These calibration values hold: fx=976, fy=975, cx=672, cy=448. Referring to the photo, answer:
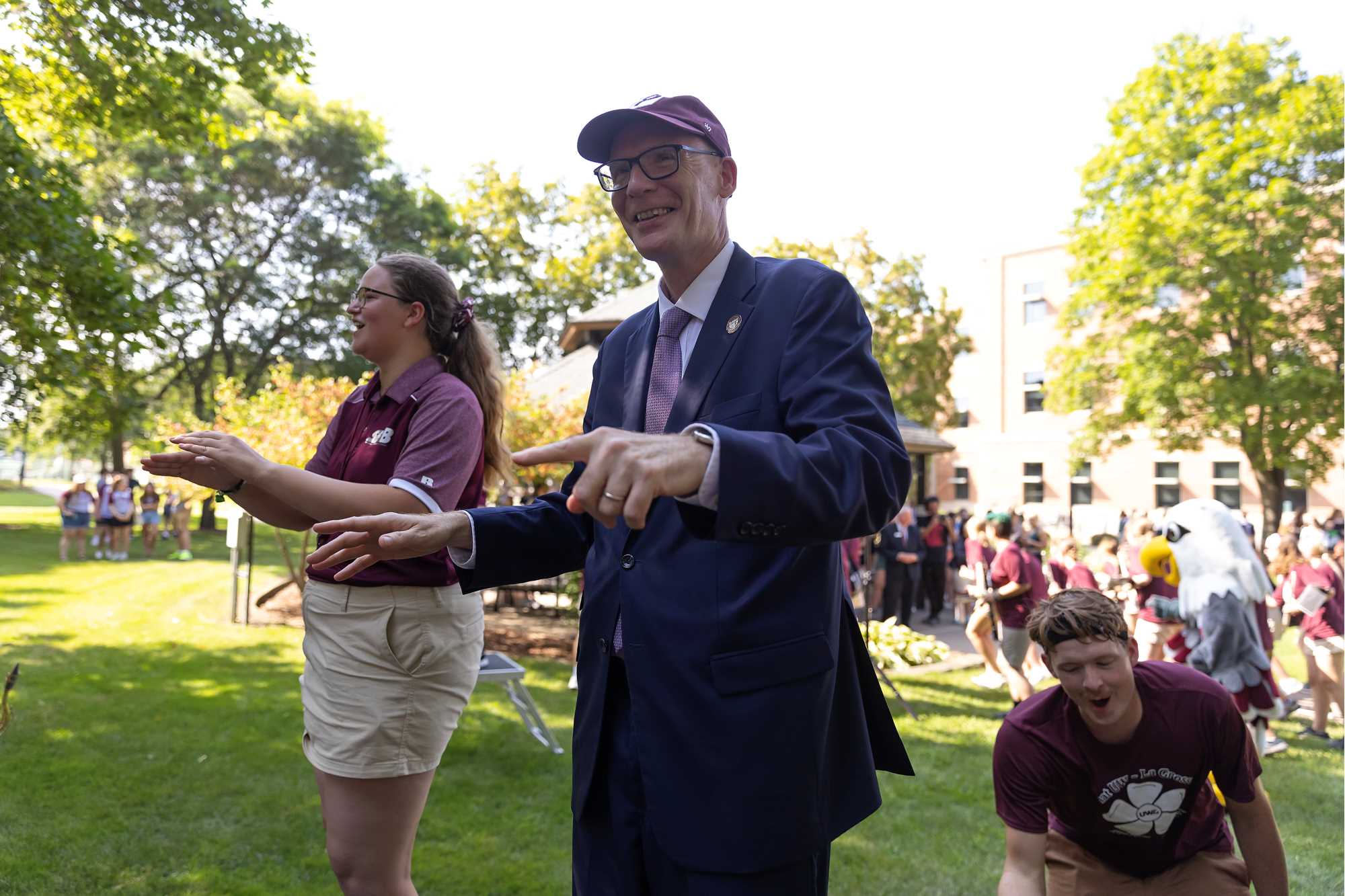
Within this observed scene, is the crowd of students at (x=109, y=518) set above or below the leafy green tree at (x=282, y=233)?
below

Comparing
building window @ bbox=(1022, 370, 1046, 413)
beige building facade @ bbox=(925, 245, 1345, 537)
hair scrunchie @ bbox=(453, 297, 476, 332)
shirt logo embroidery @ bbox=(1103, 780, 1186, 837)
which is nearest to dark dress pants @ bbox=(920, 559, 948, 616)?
shirt logo embroidery @ bbox=(1103, 780, 1186, 837)

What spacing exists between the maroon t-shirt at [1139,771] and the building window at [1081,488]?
134 ft

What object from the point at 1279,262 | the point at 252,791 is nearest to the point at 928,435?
the point at 1279,262

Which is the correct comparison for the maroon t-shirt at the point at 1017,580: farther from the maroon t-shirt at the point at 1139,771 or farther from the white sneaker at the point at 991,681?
the maroon t-shirt at the point at 1139,771

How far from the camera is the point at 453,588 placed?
8.98ft

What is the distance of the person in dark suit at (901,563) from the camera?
48.0ft

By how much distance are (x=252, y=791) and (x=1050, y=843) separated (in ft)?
15.3

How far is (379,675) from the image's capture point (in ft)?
8.72

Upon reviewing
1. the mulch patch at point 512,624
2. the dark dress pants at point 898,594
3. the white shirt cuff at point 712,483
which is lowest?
the mulch patch at point 512,624

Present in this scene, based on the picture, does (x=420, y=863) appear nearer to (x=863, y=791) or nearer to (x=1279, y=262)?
(x=863, y=791)

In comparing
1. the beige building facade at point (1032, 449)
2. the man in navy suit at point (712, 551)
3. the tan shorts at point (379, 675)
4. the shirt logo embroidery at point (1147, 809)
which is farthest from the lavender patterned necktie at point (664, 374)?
the beige building facade at point (1032, 449)

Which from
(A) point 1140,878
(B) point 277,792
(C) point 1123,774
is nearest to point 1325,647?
(A) point 1140,878

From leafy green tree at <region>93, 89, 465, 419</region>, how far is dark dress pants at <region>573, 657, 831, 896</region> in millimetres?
30849

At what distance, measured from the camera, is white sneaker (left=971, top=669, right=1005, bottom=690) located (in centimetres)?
1020
